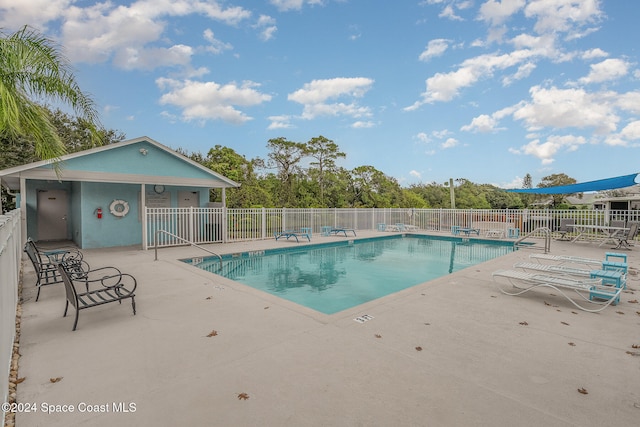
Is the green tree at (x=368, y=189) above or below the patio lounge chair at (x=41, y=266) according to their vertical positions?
above

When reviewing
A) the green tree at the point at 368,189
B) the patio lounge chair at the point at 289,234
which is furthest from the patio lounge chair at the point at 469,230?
the green tree at the point at 368,189

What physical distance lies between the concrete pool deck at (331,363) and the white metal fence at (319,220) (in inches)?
263

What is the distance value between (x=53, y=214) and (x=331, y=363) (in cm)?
1762

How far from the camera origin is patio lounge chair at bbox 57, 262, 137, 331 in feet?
13.7

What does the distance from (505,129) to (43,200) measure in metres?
31.9

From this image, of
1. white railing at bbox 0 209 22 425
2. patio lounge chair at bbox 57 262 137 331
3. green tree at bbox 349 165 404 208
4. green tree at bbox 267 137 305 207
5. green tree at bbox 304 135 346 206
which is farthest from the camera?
green tree at bbox 349 165 404 208

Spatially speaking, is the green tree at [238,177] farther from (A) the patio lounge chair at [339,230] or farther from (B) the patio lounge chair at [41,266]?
(B) the patio lounge chair at [41,266]

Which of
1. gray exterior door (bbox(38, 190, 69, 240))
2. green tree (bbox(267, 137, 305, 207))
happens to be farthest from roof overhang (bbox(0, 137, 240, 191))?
green tree (bbox(267, 137, 305, 207))

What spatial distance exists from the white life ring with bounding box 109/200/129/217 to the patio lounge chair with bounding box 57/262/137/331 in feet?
20.0

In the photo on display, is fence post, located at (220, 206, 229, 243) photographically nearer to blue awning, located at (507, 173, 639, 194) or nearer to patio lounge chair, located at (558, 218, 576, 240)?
blue awning, located at (507, 173, 639, 194)

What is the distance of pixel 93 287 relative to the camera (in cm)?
641

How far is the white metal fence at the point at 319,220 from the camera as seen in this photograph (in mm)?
13074

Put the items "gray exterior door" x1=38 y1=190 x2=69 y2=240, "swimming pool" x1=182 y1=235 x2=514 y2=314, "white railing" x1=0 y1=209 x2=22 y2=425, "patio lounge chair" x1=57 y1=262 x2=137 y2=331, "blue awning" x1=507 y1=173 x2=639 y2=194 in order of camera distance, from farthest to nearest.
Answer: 1. "gray exterior door" x1=38 y1=190 x2=69 y2=240
2. "blue awning" x1=507 y1=173 x2=639 y2=194
3. "swimming pool" x1=182 y1=235 x2=514 y2=314
4. "patio lounge chair" x1=57 y1=262 x2=137 y2=331
5. "white railing" x1=0 y1=209 x2=22 y2=425

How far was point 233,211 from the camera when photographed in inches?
565
